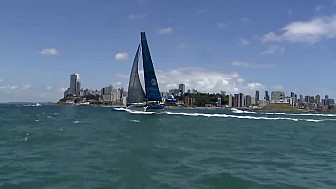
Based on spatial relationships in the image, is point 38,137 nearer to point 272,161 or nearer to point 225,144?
point 225,144

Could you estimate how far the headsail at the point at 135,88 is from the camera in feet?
349

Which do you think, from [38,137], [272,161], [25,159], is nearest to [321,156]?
[272,161]

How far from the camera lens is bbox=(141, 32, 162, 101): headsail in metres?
102

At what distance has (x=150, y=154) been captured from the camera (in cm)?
2811

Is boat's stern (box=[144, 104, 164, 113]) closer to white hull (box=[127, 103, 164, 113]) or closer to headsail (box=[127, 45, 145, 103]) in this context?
white hull (box=[127, 103, 164, 113])

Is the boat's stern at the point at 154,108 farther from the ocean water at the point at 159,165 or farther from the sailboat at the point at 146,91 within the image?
the ocean water at the point at 159,165

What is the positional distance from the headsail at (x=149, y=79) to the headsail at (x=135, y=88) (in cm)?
472

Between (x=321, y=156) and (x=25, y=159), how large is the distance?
77.9ft

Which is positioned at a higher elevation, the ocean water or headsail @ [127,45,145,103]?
headsail @ [127,45,145,103]

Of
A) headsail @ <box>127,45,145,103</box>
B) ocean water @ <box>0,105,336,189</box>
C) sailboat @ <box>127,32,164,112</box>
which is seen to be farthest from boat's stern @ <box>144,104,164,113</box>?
ocean water @ <box>0,105,336,189</box>

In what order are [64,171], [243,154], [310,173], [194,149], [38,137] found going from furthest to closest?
[38,137] < [194,149] < [243,154] < [310,173] < [64,171]

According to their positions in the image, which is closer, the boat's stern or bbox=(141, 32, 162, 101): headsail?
the boat's stern

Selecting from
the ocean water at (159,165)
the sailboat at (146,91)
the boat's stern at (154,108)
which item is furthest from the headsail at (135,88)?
the ocean water at (159,165)

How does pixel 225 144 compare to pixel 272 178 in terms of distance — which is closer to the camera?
pixel 272 178
